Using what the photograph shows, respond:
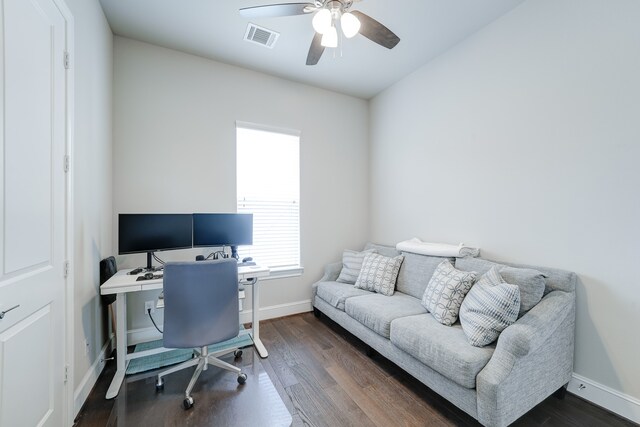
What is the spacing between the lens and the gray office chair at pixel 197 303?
1823mm

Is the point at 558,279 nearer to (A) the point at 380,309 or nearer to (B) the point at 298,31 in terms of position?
(A) the point at 380,309

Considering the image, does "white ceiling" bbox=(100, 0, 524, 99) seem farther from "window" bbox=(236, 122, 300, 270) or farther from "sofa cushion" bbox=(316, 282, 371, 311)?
"sofa cushion" bbox=(316, 282, 371, 311)

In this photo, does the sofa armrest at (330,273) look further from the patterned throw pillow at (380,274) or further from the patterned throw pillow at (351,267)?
the patterned throw pillow at (380,274)

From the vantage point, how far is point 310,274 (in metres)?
3.54

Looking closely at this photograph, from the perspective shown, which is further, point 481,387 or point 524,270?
point 524,270

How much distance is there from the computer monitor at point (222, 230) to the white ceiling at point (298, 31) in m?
1.74

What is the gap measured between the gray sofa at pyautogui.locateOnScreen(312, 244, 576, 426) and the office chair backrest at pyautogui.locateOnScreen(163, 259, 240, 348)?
1267 millimetres

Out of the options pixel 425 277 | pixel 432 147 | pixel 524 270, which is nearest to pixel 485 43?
pixel 432 147

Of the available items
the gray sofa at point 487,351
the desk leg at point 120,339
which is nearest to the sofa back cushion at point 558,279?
the gray sofa at point 487,351

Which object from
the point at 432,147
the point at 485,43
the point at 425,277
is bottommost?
the point at 425,277

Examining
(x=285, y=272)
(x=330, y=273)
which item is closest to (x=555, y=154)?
(x=330, y=273)

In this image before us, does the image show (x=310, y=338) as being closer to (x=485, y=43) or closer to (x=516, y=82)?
(x=516, y=82)

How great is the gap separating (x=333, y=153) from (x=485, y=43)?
1981 millimetres

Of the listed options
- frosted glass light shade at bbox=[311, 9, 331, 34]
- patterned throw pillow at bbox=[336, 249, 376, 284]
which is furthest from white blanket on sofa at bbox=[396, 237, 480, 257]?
frosted glass light shade at bbox=[311, 9, 331, 34]
